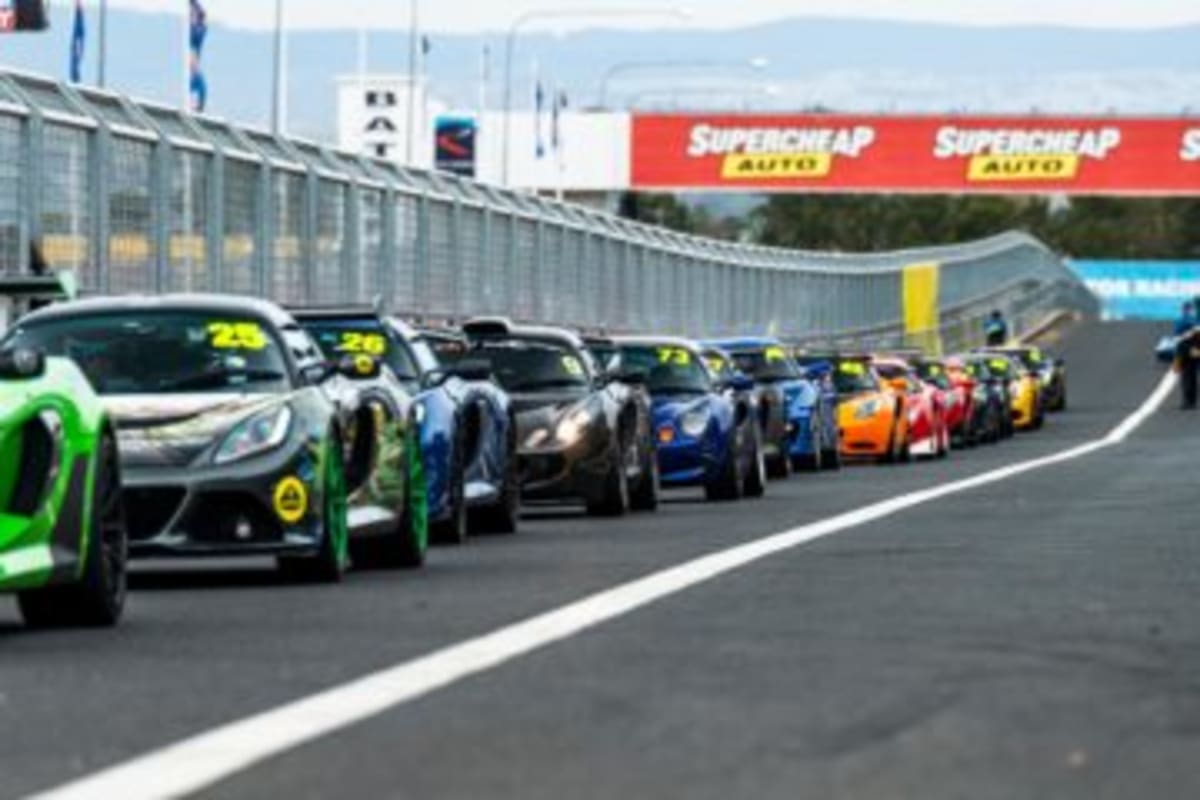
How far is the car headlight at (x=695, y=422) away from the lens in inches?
1261

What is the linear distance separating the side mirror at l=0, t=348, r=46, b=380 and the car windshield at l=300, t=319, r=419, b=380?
811cm

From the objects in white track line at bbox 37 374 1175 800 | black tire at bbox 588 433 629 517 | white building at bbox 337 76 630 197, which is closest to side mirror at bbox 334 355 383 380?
white track line at bbox 37 374 1175 800

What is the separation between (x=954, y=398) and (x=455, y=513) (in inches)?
1301

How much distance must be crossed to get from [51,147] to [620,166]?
114m

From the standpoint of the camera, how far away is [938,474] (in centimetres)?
3906

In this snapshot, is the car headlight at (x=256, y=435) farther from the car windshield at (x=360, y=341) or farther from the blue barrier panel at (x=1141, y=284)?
the blue barrier panel at (x=1141, y=284)

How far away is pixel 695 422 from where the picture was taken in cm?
3228

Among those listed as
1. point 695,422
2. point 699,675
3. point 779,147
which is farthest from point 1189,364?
point 779,147

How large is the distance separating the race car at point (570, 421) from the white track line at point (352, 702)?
7.75 metres

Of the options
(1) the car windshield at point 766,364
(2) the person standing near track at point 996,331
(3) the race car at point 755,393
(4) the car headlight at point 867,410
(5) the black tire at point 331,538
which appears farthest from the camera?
(2) the person standing near track at point 996,331

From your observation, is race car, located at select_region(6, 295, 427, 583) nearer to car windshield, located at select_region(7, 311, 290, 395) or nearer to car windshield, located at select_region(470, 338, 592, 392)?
car windshield, located at select_region(7, 311, 290, 395)

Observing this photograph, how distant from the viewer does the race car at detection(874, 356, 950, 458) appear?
48344mm

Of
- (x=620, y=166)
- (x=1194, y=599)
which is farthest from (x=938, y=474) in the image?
(x=620, y=166)

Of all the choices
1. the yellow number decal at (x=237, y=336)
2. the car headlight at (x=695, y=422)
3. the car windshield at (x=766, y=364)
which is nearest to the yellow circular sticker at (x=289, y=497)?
the yellow number decal at (x=237, y=336)
